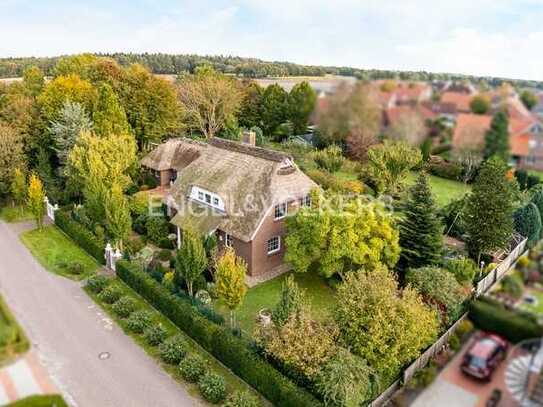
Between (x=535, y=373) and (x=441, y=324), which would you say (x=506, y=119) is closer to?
(x=535, y=373)

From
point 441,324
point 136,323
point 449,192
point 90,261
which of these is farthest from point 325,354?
point 449,192

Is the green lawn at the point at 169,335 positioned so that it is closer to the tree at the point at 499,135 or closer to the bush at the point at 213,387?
the bush at the point at 213,387

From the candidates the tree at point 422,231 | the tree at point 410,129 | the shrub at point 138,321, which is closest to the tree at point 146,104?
the shrub at point 138,321

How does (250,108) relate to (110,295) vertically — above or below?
above

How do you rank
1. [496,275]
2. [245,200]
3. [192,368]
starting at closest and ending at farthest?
[496,275] < [192,368] < [245,200]

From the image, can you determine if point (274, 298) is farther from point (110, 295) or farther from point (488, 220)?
point (488, 220)

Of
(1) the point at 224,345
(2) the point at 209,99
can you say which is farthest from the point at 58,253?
(2) the point at 209,99
